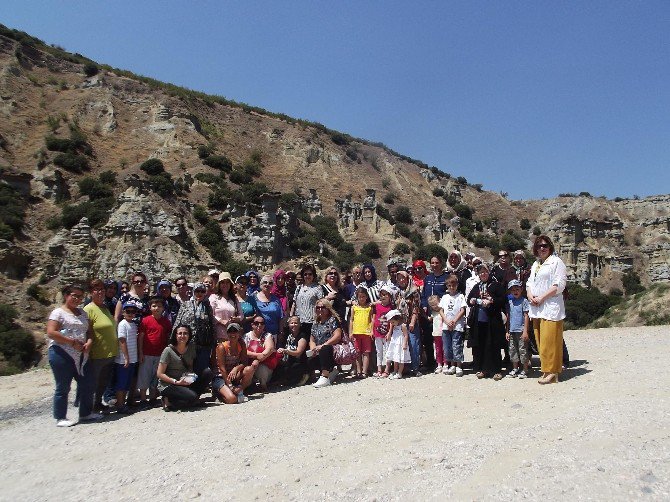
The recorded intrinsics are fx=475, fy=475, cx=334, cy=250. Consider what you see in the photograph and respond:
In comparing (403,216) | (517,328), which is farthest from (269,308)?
(403,216)

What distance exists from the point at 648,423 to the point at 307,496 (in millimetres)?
2996

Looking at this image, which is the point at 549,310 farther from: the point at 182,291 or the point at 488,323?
the point at 182,291

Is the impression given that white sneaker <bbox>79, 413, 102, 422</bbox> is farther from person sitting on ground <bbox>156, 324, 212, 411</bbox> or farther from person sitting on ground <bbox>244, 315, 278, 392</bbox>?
person sitting on ground <bbox>244, 315, 278, 392</bbox>

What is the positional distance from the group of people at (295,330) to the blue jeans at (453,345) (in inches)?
0.7

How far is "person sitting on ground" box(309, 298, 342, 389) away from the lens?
280 inches

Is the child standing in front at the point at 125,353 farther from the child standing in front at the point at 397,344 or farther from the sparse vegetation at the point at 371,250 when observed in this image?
the sparse vegetation at the point at 371,250

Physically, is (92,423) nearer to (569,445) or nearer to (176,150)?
(569,445)

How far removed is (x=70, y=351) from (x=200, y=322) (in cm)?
154

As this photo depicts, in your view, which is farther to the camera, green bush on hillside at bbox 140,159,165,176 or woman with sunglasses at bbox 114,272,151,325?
green bush on hillside at bbox 140,159,165,176

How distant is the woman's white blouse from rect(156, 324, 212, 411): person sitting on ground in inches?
176

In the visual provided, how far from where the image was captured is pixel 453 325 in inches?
265

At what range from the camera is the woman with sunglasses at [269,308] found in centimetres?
713

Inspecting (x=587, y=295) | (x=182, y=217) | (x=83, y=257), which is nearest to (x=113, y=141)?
(x=182, y=217)

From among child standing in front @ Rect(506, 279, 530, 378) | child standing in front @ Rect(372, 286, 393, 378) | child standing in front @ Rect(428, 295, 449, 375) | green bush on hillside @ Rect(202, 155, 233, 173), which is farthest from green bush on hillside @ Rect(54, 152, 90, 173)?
child standing in front @ Rect(506, 279, 530, 378)
